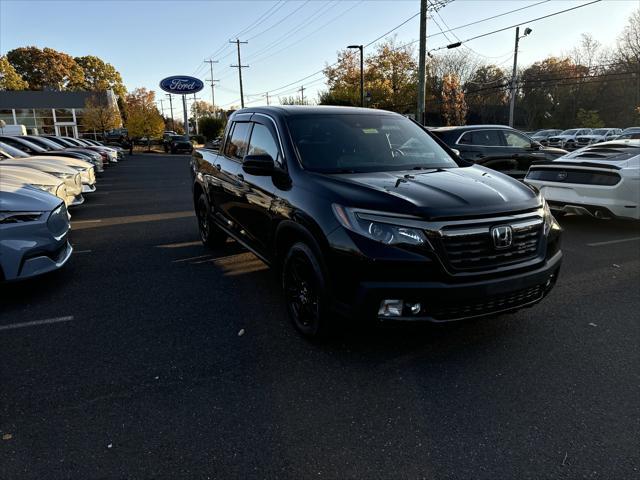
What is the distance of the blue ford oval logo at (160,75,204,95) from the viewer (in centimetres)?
4497

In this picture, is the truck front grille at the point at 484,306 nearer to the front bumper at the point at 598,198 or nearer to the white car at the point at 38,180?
the front bumper at the point at 598,198

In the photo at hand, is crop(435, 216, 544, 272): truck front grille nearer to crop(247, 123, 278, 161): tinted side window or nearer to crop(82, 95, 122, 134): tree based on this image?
crop(247, 123, 278, 161): tinted side window

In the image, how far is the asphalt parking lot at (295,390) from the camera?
236cm

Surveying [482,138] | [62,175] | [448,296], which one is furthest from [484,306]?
[62,175]

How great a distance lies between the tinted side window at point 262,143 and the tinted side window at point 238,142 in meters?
0.21

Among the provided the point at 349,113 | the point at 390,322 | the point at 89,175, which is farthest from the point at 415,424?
the point at 89,175

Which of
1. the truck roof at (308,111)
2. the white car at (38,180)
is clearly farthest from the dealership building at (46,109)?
the truck roof at (308,111)

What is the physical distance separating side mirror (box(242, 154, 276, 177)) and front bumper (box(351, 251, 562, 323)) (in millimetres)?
1388

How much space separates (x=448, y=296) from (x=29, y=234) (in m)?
3.97

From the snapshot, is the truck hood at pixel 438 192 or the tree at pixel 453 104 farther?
the tree at pixel 453 104

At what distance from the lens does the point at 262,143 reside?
4430 mm

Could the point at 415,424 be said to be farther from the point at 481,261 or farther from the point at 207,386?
the point at 207,386

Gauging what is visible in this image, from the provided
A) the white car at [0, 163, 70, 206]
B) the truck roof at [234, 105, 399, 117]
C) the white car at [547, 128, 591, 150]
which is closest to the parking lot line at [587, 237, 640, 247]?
the truck roof at [234, 105, 399, 117]

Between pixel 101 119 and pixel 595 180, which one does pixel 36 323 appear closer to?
pixel 595 180
